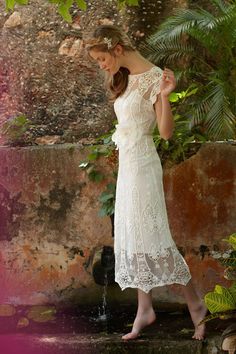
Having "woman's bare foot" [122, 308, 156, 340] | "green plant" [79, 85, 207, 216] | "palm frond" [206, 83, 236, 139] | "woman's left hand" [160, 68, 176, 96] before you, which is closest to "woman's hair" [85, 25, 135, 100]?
"woman's left hand" [160, 68, 176, 96]

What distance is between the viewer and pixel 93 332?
4.32 meters

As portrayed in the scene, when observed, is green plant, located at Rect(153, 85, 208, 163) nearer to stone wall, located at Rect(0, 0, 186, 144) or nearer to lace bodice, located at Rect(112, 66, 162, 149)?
stone wall, located at Rect(0, 0, 186, 144)

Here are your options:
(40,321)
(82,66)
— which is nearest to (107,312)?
(40,321)

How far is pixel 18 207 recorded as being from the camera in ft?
16.1

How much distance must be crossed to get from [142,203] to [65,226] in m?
1.16

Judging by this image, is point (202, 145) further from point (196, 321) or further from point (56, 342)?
point (56, 342)

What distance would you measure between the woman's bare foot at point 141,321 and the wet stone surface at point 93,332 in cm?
4

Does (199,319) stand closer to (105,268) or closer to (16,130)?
(105,268)

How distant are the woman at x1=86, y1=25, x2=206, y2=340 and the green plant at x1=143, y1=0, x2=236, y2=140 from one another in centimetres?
132

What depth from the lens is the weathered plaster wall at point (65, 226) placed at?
4672 millimetres

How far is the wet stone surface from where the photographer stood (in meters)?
3.95

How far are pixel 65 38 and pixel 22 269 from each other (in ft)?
7.11

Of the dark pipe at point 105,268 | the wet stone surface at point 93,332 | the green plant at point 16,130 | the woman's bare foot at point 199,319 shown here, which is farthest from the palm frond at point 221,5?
the woman's bare foot at point 199,319

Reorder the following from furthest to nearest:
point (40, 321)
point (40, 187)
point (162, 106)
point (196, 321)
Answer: point (40, 187), point (40, 321), point (196, 321), point (162, 106)
